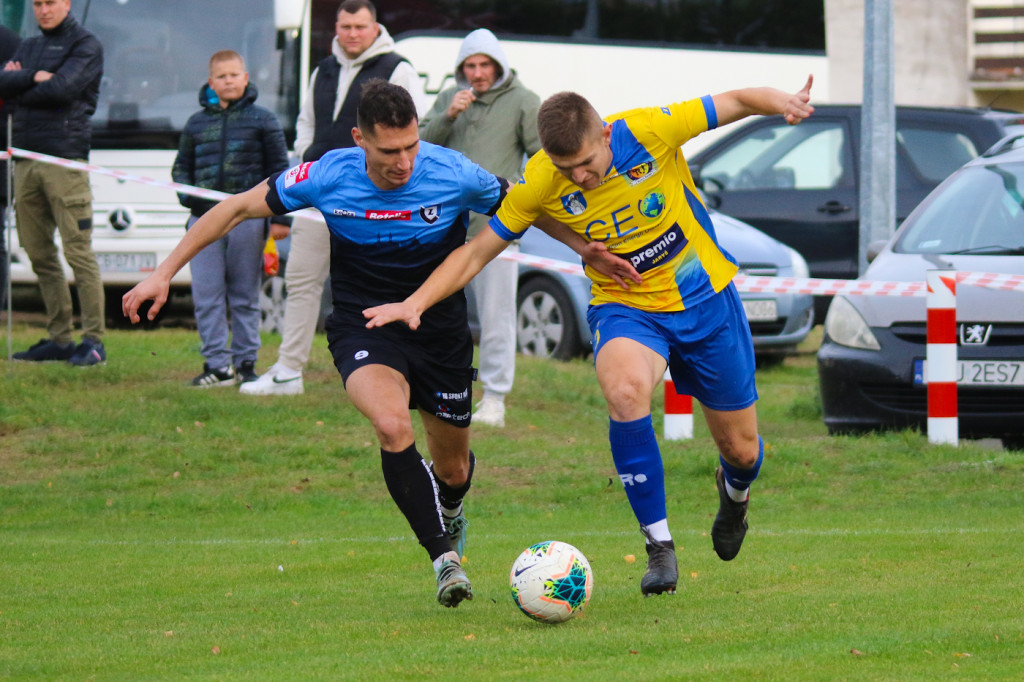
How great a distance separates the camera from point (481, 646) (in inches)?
221

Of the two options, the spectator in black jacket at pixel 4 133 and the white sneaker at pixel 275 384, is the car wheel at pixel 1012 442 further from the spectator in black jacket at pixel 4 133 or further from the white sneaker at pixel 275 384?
the spectator in black jacket at pixel 4 133

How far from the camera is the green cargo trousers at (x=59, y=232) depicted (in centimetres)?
1287

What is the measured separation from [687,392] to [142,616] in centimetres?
256

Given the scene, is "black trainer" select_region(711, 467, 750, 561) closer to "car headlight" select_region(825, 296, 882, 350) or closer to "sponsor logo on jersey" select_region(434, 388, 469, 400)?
"sponsor logo on jersey" select_region(434, 388, 469, 400)

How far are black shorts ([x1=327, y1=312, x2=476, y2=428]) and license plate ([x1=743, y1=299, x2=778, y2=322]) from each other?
7.84 m

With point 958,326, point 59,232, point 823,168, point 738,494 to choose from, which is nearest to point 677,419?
point 958,326

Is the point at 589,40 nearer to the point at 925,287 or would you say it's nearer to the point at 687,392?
the point at 925,287

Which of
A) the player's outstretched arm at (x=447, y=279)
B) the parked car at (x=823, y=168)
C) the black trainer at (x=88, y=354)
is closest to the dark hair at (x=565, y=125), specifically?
the player's outstretched arm at (x=447, y=279)

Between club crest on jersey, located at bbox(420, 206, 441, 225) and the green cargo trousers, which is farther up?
club crest on jersey, located at bbox(420, 206, 441, 225)

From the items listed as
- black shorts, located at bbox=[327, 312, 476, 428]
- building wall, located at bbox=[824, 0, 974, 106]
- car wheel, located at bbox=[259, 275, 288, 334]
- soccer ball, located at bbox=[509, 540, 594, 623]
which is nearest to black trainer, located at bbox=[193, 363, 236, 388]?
car wheel, located at bbox=[259, 275, 288, 334]

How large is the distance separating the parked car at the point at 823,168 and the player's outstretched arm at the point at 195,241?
383 inches

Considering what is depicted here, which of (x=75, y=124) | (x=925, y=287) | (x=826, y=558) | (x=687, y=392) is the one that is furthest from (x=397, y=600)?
(x=75, y=124)

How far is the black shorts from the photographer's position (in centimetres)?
691

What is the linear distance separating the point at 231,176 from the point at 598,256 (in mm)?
6230
